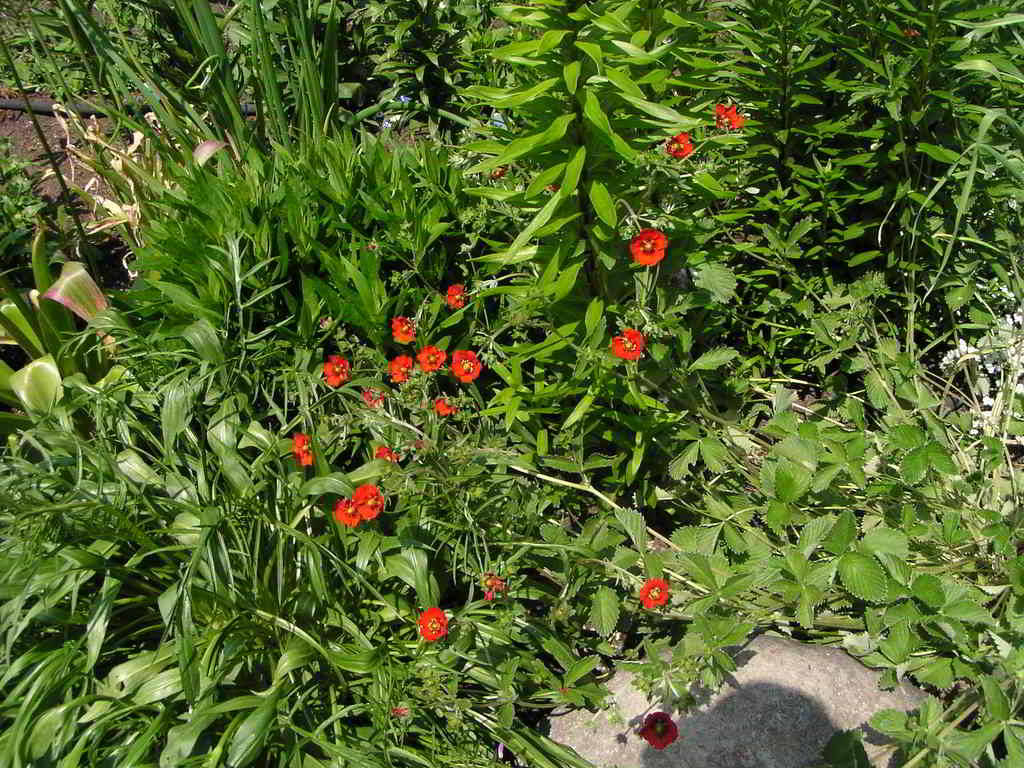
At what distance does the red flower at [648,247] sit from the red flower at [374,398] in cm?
78

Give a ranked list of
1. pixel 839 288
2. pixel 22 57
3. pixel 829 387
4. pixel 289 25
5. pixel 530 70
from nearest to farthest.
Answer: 1. pixel 530 70
2. pixel 839 288
3. pixel 829 387
4. pixel 289 25
5. pixel 22 57

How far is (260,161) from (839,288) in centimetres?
196

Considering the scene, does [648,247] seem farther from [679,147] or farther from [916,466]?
[916,466]

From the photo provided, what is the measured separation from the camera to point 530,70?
7.20ft

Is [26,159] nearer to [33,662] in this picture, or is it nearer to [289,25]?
[289,25]

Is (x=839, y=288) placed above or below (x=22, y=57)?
below

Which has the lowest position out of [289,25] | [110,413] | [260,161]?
[110,413]

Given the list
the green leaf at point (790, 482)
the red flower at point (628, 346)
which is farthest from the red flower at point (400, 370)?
the green leaf at point (790, 482)

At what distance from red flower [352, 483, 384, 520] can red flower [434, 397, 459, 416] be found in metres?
0.31

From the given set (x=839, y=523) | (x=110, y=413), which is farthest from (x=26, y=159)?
(x=839, y=523)

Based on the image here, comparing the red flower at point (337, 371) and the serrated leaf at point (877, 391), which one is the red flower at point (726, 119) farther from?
the red flower at point (337, 371)

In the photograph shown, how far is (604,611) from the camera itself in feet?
7.06

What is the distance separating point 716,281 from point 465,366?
2.38ft

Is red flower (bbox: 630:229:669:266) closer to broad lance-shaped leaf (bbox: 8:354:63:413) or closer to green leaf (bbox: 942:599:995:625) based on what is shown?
green leaf (bbox: 942:599:995:625)
